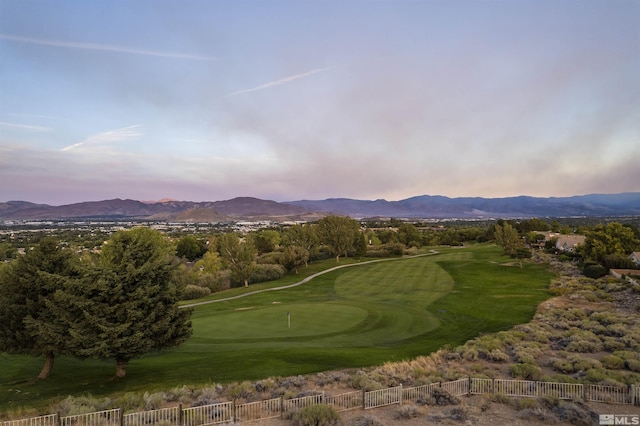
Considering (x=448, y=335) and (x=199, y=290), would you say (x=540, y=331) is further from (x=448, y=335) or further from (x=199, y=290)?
(x=199, y=290)

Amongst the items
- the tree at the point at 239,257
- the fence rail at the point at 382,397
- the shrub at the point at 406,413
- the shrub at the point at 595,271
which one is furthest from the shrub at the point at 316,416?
the shrub at the point at 595,271

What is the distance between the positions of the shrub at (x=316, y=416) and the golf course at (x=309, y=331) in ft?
21.7

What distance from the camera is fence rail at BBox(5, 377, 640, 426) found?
1123 centimetres

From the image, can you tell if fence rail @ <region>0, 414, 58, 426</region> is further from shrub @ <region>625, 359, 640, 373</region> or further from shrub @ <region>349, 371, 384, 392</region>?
shrub @ <region>625, 359, 640, 373</region>

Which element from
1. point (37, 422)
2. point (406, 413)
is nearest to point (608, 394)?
point (406, 413)

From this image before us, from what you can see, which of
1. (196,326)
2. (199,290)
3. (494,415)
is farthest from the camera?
(199,290)

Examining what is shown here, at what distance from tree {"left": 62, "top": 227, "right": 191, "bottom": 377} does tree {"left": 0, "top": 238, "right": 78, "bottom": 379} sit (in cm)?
132

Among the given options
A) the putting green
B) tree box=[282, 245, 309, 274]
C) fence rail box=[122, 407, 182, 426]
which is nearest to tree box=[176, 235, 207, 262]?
tree box=[282, 245, 309, 274]

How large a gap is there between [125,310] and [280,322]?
13976 millimetres

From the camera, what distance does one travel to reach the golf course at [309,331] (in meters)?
17.7

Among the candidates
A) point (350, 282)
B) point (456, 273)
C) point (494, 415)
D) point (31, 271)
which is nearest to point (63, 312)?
point (31, 271)

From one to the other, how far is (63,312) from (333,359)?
12.8 metres

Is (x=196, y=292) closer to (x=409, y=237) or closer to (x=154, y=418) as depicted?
(x=154, y=418)

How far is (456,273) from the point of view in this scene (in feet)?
183
